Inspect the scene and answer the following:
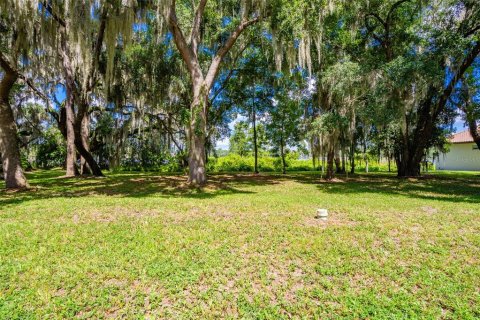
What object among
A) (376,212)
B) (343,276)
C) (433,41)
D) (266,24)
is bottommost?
(343,276)

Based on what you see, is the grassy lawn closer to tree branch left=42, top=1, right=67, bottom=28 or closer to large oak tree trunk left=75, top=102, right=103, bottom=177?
tree branch left=42, top=1, right=67, bottom=28

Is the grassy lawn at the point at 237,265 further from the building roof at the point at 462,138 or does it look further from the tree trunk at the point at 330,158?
the building roof at the point at 462,138

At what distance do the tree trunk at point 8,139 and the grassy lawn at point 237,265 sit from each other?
161 inches

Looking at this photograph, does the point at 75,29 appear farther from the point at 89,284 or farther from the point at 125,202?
the point at 89,284

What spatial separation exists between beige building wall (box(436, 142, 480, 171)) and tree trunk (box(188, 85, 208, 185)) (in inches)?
966

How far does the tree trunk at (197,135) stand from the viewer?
824 centimetres

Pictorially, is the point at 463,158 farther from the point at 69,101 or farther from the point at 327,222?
the point at 69,101

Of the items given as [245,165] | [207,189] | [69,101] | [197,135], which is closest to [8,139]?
[69,101]

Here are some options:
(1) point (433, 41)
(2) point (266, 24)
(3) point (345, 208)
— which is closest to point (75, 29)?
(2) point (266, 24)

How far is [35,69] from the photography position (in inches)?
394

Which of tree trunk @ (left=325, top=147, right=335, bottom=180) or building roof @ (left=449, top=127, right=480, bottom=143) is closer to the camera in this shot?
tree trunk @ (left=325, top=147, right=335, bottom=180)

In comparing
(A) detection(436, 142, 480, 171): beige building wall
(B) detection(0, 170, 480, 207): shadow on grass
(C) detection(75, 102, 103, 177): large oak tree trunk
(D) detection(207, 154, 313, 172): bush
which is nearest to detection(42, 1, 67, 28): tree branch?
(C) detection(75, 102, 103, 177): large oak tree trunk

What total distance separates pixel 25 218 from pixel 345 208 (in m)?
Answer: 6.68

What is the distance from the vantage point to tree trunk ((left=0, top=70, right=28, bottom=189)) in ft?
24.8
